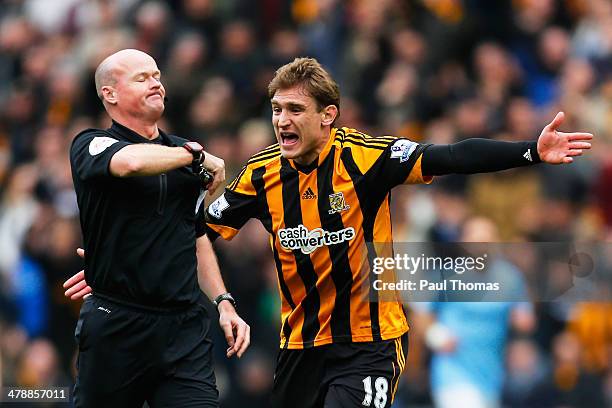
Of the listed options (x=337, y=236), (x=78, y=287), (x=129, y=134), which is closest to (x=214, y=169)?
(x=129, y=134)

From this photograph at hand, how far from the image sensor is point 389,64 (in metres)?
13.1

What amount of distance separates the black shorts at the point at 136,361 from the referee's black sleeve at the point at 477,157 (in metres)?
1.53

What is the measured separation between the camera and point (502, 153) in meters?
6.81

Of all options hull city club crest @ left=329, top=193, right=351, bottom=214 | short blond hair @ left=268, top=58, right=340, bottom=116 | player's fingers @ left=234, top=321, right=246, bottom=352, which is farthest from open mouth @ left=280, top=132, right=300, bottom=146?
player's fingers @ left=234, top=321, right=246, bottom=352

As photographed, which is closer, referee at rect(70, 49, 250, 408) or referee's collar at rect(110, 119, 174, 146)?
referee at rect(70, 49, 250, 408)

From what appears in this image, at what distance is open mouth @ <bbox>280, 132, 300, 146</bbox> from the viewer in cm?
723

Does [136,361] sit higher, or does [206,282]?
[206,282]

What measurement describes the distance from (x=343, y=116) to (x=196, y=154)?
20.2 feet

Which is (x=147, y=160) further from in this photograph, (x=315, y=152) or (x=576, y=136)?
(x=576, y=136)

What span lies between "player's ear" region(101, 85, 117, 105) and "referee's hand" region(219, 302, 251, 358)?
1210 mm

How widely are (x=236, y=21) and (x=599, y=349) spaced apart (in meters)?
5.85

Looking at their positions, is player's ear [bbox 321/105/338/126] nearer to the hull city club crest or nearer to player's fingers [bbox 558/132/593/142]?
the hull city club crest

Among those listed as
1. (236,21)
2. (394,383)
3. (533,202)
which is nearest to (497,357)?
(533,202)

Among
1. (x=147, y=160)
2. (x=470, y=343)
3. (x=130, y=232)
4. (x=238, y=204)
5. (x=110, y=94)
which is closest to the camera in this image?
(x=147, y=160)
